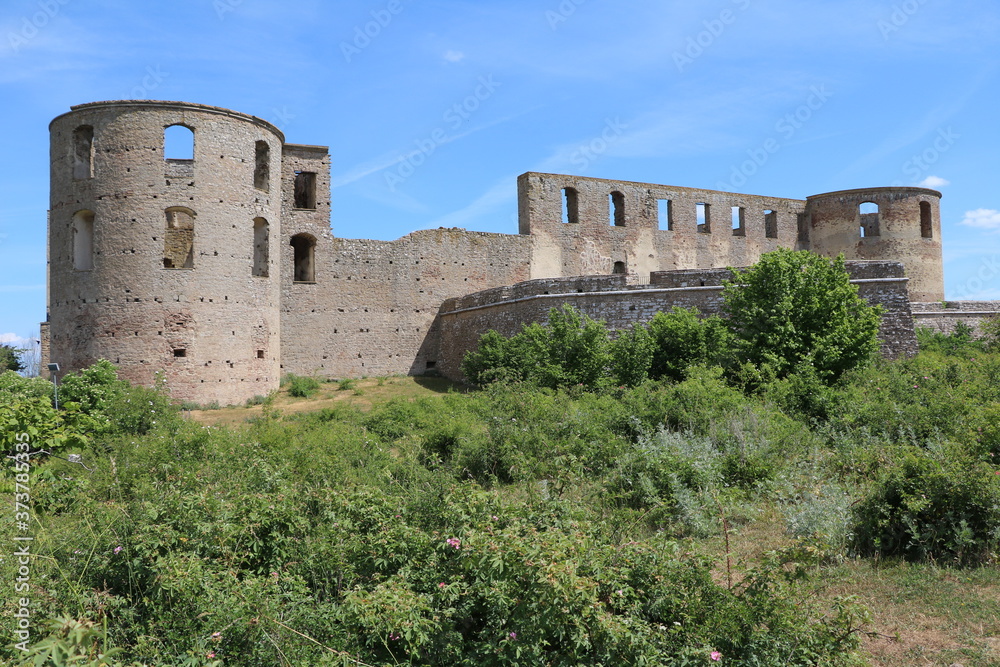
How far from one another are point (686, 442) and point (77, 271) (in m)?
14.9

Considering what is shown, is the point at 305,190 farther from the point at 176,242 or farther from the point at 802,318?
the point at 802,318

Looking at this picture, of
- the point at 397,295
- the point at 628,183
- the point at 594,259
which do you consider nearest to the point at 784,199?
the point at 628,183

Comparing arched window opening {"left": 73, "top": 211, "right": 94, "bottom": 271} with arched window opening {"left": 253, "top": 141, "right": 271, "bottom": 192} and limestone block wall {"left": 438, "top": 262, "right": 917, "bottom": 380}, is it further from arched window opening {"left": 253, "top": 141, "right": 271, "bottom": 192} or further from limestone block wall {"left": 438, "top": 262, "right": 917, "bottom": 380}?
limestone block wall {"left": 438, "top": 262, "right": 917, "bottom": 380}

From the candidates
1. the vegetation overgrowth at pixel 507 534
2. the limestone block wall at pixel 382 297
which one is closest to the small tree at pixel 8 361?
the limestone block wall at pixel 382 297

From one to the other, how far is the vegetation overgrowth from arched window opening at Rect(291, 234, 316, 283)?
10.6 metres

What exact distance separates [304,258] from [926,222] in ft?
76.9

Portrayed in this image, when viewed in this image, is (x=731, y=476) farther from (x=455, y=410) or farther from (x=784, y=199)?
(x=784, y=199)

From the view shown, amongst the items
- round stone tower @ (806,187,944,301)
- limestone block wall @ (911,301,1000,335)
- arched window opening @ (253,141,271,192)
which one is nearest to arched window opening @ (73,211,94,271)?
arched window opening @ (253,141,271,192)

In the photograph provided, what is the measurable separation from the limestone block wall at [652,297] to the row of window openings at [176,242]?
253 inches

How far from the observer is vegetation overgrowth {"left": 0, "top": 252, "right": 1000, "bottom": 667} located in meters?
4.39

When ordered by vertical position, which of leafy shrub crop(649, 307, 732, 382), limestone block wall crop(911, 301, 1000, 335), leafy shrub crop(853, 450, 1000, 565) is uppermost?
limestone block wall crop(911, 301, 1000, 335)

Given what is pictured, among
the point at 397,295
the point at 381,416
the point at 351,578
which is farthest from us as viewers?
the point at 397,295

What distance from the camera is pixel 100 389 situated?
1310 centimetres
